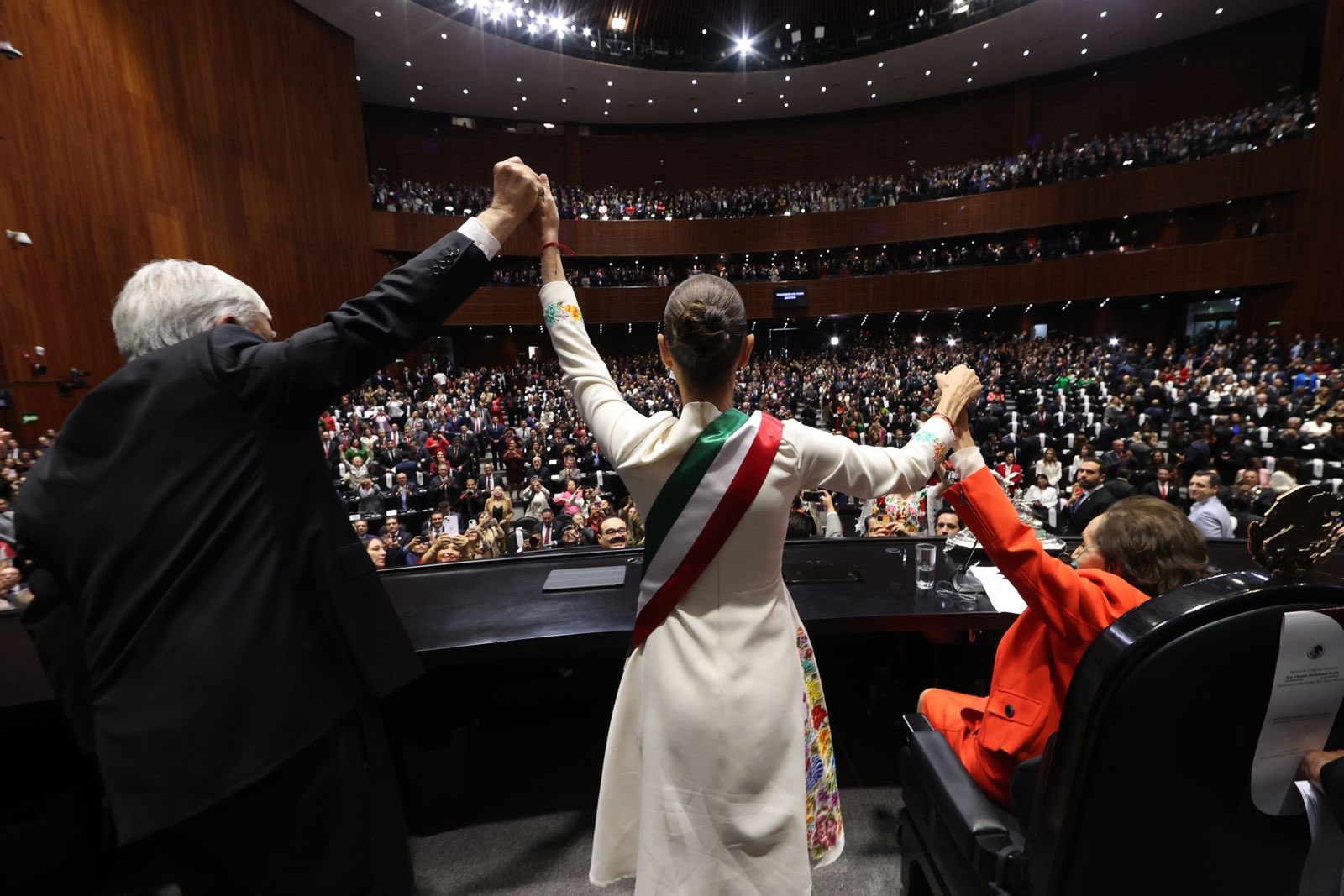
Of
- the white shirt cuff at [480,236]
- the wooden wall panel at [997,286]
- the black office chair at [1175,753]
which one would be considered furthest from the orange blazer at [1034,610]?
the wooden wall panel at [997,286]

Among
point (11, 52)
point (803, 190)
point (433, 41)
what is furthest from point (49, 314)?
point (803, 190)

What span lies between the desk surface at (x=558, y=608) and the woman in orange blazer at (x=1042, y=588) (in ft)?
1.57

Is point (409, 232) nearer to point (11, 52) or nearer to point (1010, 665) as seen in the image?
point (11, 52)

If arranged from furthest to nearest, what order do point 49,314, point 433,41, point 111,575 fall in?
point 433,41, point 49,314, point 111,575

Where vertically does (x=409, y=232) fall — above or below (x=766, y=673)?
above

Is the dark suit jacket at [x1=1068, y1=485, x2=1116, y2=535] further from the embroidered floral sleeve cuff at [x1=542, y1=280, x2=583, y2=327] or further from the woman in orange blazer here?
the embroidered floral sleeve cuff at [x1=542, y1=280, x2=583, y2=327]

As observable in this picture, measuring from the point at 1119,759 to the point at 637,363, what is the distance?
73.5ft

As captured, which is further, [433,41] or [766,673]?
[433,41]

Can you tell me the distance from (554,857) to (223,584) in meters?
1.89

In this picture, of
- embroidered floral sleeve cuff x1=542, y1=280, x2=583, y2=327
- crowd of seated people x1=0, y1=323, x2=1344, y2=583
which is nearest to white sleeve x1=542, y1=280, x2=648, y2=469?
embroidered floral sleeve cuff x1=542, y1=280, x2=583, y2=327

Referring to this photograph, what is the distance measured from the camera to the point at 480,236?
1.18m

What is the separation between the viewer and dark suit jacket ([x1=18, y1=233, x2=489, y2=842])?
3.34ft

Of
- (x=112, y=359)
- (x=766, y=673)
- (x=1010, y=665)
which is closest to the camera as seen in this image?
(x=766, y=673)

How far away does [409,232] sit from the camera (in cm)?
1992
